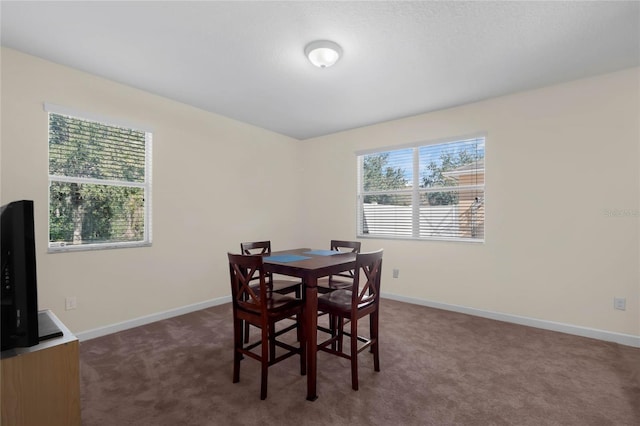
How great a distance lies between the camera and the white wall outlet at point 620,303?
2.76 meters

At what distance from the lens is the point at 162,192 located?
11.1ft

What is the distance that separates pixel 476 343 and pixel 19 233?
3.25 meters

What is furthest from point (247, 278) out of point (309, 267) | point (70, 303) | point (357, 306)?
point (70, 303)

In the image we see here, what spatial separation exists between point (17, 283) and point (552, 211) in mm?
4059

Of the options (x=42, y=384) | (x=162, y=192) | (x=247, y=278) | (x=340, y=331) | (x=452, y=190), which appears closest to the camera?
(x=42, y=384)

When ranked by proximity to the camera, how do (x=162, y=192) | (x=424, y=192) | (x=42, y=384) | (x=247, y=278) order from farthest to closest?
Answer: (x=424, y=192)
(x=162, y=192)
(x=247, y=278)
(x=42, y=384)

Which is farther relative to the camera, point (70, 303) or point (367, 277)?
point (70, 303)

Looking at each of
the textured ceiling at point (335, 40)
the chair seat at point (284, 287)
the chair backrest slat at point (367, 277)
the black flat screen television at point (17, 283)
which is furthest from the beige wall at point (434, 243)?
the chair backrest slat at point (367, 277)

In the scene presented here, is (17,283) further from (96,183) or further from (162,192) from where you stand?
(162,192)

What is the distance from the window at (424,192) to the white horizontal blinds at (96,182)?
9.51ft

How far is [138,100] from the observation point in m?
3.19

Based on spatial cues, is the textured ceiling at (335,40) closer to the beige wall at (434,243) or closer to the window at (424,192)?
the beige wall at (434,243)

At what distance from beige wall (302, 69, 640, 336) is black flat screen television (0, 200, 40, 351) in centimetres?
370

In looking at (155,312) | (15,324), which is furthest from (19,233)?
(155,312)
